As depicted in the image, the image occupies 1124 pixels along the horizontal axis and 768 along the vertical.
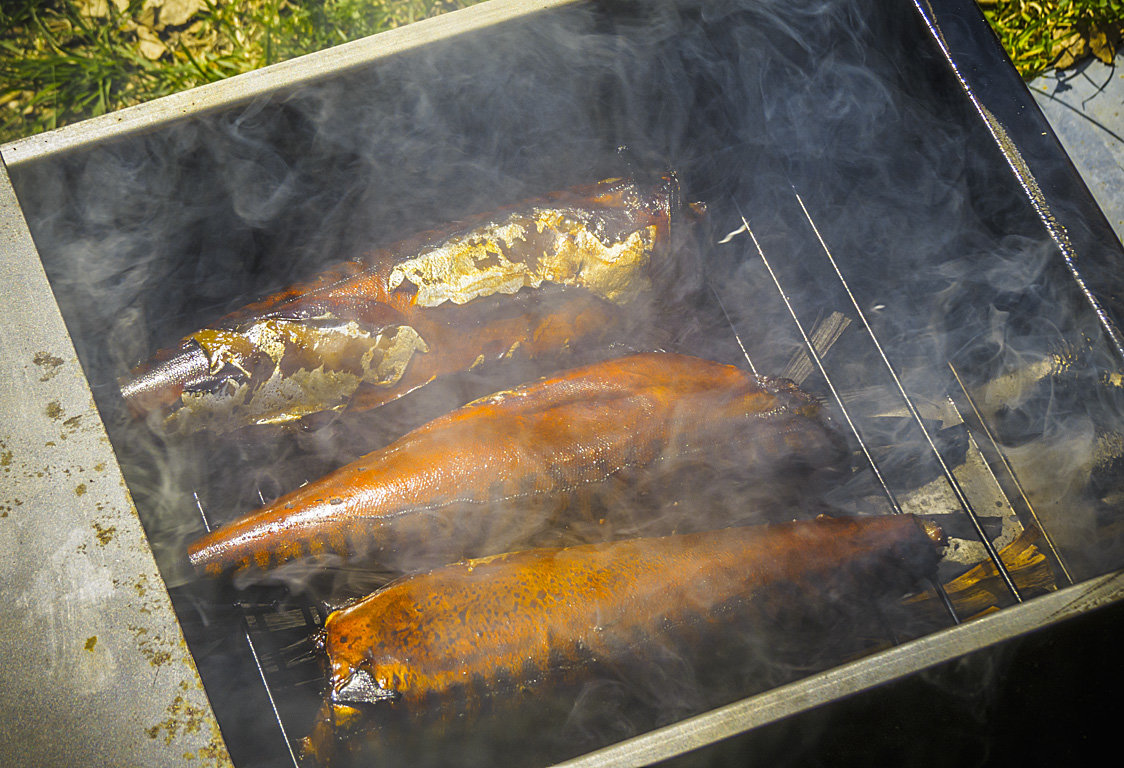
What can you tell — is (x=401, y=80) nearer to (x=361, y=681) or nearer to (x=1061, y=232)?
(x=361, y=681)

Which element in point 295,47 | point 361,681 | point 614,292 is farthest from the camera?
point 295,47

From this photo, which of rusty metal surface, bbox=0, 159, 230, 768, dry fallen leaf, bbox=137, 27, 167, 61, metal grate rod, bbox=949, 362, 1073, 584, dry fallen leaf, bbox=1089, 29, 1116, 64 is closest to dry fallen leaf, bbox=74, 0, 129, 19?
dry fallen leaf, bbox=137, 27, 167, 61

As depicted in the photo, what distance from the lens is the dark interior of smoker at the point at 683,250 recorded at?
1.96 metres

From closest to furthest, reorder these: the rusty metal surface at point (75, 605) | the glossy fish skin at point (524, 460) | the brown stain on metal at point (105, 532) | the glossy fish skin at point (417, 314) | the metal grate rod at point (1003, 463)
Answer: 1. the rusty metal surface at point (75, 605)
2. the brown stain on metal at point (105, 532)
3. the glossy fish skin at point (524, 460)
4. the glossy fish skin at point (417, 314)
5. the metal grate rod at point (1003, 463)

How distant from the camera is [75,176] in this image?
1.93 meters

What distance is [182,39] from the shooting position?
3.72 metres

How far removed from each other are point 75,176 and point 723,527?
2253 mm

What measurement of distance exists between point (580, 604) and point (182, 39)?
155 inches

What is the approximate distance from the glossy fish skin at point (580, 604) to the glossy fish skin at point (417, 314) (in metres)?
0.68

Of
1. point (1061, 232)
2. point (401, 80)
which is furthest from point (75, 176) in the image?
point (1061, 232)


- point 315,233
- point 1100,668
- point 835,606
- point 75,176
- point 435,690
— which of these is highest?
point 75,176

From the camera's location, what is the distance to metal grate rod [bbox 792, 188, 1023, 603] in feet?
7.43

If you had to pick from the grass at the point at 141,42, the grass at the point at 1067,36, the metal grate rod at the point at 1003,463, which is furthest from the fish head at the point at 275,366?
the grass at the point at 1067,36

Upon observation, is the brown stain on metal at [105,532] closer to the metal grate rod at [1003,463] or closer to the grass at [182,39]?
the metal grate rod at [1003,463]
